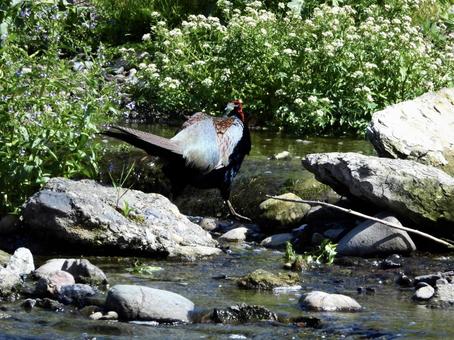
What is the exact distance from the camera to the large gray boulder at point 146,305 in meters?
5.69

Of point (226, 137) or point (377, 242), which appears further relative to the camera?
point (226, 137)

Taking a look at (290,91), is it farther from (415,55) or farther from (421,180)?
(421,180)

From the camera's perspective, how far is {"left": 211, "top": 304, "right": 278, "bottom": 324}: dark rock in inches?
225

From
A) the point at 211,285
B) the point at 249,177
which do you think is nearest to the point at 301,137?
the point at 249,177

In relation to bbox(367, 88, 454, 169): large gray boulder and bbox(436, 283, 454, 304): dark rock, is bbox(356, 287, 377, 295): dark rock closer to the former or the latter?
bbox(436, 283, 454, 304): dark rock

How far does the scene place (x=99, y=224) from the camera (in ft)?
24.4

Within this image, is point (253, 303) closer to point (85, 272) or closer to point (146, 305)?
point (146, 305)

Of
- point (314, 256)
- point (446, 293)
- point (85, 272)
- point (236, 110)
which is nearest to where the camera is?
point (446, 293)

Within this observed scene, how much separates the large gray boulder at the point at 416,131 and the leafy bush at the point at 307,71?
254cm

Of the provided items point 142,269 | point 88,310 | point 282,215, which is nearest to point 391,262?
point 282,215

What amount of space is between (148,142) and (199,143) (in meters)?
0.51

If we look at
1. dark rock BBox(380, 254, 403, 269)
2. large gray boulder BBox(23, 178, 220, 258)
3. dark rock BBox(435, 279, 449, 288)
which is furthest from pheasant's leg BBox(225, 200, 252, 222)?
dark rock BBox(435, 279, 449, 288)

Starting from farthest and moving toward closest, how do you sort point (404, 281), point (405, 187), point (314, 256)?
point (405, 187)
point (314, 256)
point (404, 281)

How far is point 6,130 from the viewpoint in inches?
304
